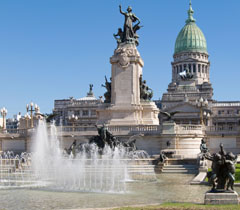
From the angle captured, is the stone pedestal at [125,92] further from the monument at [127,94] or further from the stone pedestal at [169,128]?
the stone pedestal at [169,128]

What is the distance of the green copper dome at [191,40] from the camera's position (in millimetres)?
147750

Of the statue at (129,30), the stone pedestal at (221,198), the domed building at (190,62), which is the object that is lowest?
the stone pedestal at (221,198)

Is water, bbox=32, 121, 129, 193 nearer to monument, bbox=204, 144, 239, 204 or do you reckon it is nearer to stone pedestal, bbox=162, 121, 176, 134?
stone pedestal, bbox=162, 121, 176, 134

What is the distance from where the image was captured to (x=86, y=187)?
25.1 meters

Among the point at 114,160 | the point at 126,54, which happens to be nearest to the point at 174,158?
the point at 114,160

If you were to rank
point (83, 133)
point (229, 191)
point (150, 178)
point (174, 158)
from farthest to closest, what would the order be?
point (83, 133) → point (174, 158) → point (150, 178) → point (229, 191)

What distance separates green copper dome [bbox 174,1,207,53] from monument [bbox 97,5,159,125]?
101m

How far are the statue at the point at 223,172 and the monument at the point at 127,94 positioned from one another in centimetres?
2902

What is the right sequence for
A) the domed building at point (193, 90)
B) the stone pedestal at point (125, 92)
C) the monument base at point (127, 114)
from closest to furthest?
the monument base at point (127, 114), the stone pedestal at point (125, 92), the domed building at point (193, 90)

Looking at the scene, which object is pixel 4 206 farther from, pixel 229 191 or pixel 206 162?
pixel 206 162

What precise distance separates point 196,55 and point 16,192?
130 m

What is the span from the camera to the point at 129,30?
5022 cm

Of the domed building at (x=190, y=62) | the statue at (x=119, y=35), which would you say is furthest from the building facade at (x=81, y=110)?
the statue at (x=119, y=35)

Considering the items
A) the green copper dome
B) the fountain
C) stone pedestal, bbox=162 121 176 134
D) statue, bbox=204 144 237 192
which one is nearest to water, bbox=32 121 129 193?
the fountain
